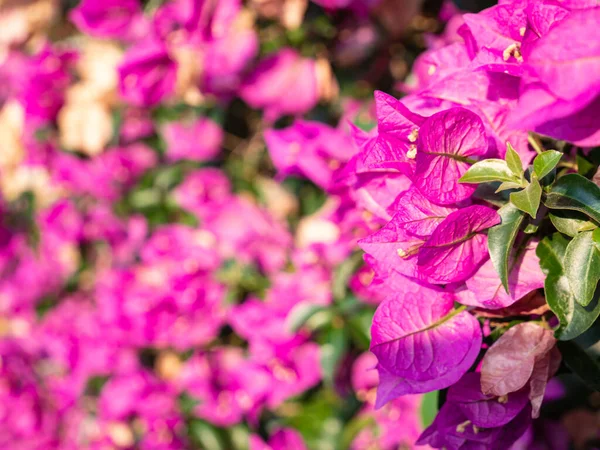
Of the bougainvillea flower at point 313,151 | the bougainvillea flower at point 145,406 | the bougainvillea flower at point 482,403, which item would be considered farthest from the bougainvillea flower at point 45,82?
the bougainvillea flower at point 482,403

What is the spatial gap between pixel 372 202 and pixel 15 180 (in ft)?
4.42

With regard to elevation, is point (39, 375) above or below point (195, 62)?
below

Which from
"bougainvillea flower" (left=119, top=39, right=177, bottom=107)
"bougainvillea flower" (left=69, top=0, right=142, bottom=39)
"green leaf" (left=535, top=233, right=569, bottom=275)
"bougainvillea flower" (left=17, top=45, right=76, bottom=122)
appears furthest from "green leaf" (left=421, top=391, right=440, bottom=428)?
"bougainvillea flower" (left=17, top=45, right=76, bottom=122)

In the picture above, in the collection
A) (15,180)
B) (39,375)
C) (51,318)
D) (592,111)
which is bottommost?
(39,375)

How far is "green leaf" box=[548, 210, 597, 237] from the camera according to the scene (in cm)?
36

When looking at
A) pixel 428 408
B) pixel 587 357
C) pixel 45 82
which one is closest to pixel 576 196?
pixel 587 357

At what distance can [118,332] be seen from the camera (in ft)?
3.54

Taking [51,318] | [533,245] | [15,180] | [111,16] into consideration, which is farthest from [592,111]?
[15,180]

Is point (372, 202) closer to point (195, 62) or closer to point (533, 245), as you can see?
point (533, 245)

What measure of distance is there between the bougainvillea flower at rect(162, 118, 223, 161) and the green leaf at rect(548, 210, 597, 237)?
2.51 feet

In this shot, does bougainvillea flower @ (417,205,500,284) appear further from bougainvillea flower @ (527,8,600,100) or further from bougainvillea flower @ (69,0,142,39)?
bougainvillea flower @ (69,0,142,39)

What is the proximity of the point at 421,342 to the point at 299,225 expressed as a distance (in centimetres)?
65

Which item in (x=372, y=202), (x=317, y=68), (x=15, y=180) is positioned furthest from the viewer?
(x=15, y=180)

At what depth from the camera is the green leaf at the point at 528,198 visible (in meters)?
0.34
